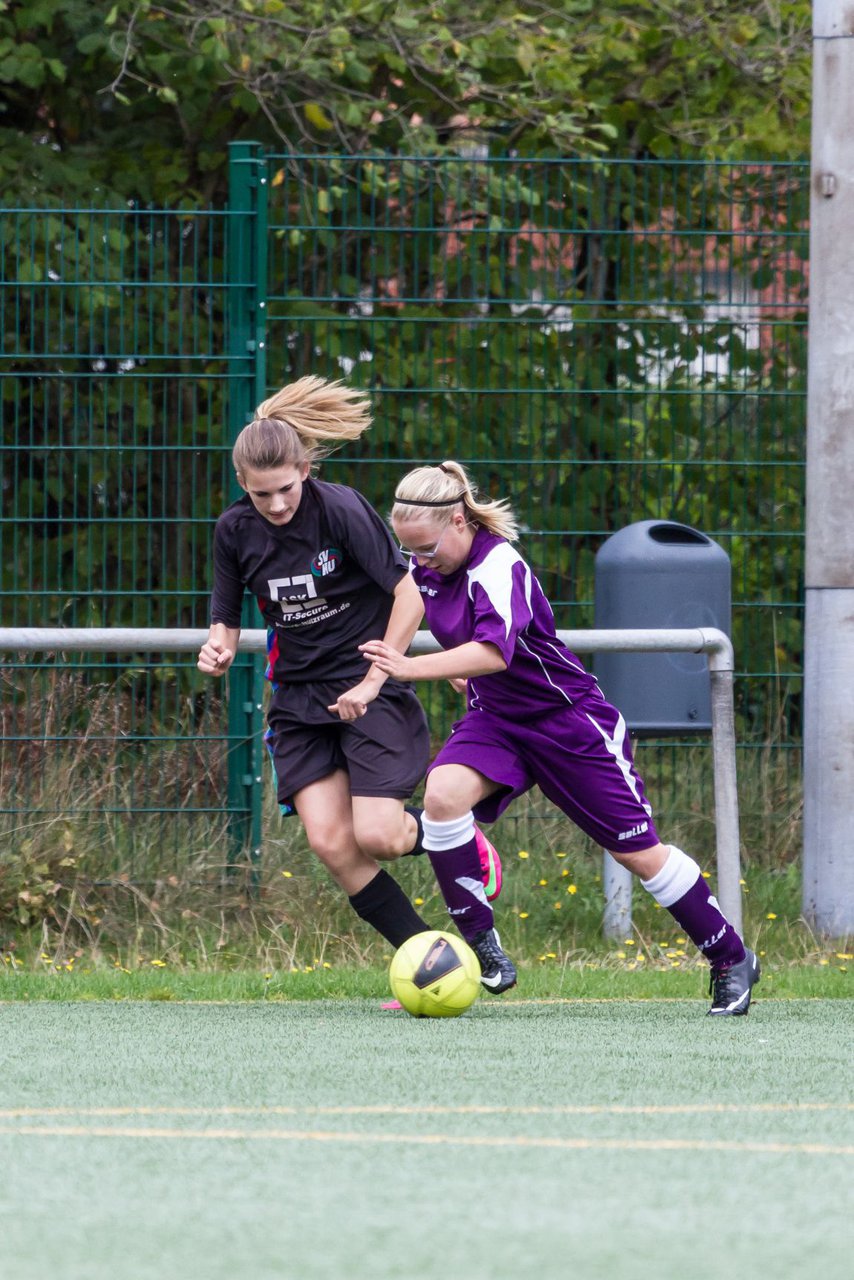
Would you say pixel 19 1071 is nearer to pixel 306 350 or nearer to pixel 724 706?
pixel 724 706

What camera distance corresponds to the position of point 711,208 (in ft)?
24.7

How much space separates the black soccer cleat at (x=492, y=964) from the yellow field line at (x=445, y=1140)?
172 cm

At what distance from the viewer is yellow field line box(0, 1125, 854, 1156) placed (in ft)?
11.2

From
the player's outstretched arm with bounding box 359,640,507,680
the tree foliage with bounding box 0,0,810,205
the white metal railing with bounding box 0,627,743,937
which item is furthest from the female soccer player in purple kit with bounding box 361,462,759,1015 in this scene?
the tree foliage with bounding box 0,0,810,205

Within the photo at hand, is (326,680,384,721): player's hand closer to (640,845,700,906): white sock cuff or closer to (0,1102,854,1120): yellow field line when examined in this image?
(640,845,700,906): white sock cuff

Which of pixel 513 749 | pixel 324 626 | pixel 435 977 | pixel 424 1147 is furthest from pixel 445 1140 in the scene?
pixel 324 626

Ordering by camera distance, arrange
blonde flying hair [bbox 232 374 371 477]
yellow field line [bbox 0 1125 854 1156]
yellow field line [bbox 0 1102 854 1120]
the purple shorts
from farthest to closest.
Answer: blonde flying hair [bbox 232 374 371 477]
the purple shorts
yellow field line [bbox 0 1102 854 1120]
yellow field line [bbox 0 1125 854 1156]

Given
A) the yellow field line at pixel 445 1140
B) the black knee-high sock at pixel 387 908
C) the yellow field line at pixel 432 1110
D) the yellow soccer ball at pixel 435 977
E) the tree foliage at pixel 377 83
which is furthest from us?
the tree foliage at pixel 377 83

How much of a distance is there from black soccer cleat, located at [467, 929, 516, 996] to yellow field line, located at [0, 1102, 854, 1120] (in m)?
1.40

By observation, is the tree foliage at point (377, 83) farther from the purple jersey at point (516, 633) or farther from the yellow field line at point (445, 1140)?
→ the yellow field line at point (445, 1140)

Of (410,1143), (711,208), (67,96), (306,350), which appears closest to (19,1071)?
(410,1143)

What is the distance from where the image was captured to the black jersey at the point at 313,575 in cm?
545

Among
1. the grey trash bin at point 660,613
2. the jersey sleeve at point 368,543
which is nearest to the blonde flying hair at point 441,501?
the jersey sleeve at point 368,543

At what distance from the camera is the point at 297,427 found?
553cm
